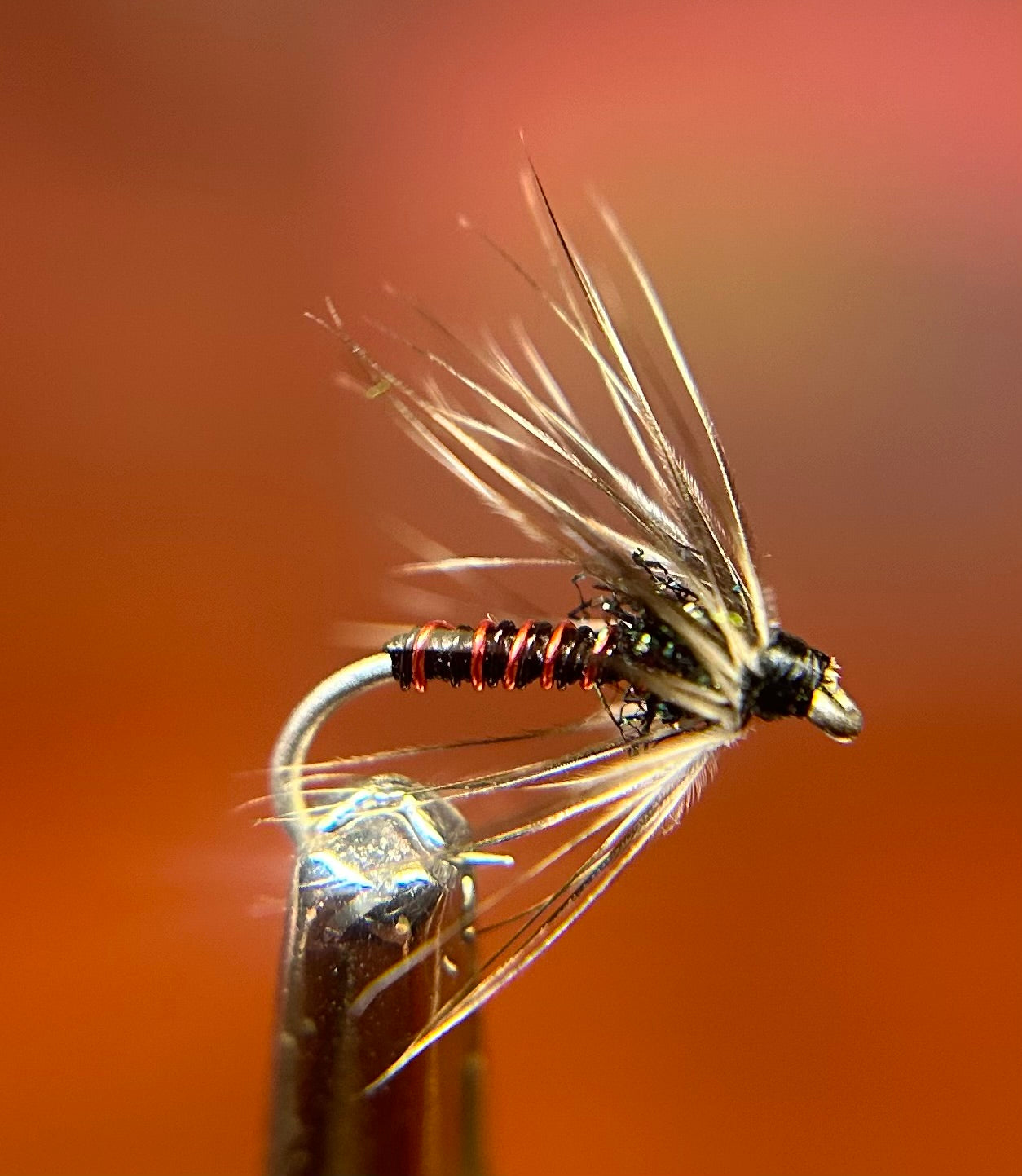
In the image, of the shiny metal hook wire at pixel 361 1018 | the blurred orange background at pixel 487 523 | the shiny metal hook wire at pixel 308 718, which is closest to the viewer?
the shiny metal hook wire at pixel 361 1018

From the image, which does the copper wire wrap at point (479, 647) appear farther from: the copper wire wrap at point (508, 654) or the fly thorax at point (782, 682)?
the fly thorax at point (782, 682)

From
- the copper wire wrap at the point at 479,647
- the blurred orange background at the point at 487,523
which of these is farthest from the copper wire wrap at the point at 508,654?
the blurred orange background at the point at 487,523

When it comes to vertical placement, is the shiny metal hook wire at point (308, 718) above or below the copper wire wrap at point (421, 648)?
below

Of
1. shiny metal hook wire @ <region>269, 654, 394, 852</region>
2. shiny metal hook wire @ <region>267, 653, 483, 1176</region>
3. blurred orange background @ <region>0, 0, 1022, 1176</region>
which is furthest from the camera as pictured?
blurred orange background @ <region>0, 0, 1022, 1176</region>

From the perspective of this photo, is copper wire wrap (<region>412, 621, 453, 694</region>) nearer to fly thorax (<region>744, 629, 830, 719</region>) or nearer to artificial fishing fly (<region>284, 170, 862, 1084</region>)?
artificial fishing fly (<region>284, 170, 862, 1084</region>)

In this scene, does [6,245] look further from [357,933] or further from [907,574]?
[907,574]

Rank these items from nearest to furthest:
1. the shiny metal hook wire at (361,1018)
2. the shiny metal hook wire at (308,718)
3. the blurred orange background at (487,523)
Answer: the shiny metal hook wire at (361,1018)
the shiny metal hook wire at (308,718)
the blurred orange background at (487,523)

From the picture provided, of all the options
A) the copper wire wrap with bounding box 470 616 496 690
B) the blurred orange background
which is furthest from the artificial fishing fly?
the blurred orange background
